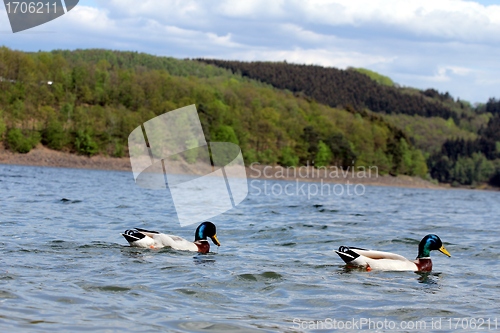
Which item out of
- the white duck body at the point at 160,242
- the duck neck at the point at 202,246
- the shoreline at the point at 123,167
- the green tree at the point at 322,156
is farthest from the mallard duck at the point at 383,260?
the green tree at the point at 322,156

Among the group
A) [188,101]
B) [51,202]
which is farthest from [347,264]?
[188,101]

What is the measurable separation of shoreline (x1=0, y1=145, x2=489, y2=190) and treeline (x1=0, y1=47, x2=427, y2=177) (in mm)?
1597

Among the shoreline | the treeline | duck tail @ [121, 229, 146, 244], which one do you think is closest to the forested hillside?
the treeline

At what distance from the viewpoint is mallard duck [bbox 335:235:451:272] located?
15.4 meters

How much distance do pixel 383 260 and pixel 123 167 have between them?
100 m

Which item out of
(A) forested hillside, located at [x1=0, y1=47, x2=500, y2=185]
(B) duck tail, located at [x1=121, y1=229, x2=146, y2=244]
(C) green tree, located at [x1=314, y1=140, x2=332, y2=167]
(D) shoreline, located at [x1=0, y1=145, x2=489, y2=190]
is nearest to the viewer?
(B) duck tail, located at [x1=121, y1=229, x2=146, y2=244]

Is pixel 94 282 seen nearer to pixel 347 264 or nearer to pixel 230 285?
pixel 230 285

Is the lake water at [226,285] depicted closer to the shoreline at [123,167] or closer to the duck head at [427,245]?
the duck head at [427,245]

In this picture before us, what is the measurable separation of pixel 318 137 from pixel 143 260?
142220mm

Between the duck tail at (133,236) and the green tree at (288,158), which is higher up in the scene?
the duck tail at (133,236)

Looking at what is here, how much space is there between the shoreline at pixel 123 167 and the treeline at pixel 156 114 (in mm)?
1597

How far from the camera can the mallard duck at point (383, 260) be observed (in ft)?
50.5

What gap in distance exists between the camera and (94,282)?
38.6ft

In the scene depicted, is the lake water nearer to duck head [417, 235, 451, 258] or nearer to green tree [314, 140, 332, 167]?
duck head [417, 235, 451, 258]
